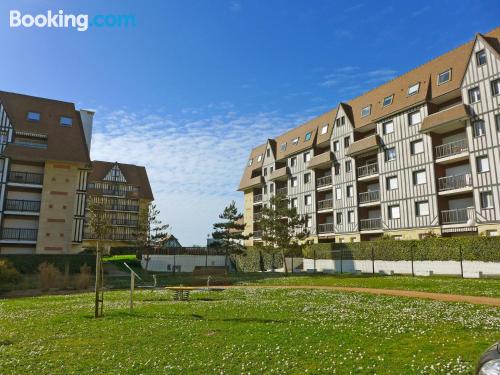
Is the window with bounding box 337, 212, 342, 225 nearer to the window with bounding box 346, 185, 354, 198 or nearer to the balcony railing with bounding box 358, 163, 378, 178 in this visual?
the window with bounding box 346, 185, 354, 198

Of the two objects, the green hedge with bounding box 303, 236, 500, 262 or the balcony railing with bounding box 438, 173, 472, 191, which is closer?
the green hedge with bounding box 303, 236, 500, 262

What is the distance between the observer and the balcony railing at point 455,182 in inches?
1339

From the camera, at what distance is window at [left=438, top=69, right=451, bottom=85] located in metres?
37.0

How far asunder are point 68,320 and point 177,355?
683cm

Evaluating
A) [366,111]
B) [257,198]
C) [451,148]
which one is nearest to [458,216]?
[451,148]

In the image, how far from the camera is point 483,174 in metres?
32.3

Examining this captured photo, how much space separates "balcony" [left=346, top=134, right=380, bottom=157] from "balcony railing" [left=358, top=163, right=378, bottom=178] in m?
1.65

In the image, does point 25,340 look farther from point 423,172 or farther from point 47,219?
point 47,219

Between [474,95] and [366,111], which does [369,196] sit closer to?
[366,111]

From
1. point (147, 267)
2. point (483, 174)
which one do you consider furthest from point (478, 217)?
point (147, 267)

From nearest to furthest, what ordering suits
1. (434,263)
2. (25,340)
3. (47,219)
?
1. (25,340)
2. (434,263)
3. (47,219)

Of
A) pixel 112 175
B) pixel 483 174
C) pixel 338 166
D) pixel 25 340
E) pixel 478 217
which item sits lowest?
pixel 25 340

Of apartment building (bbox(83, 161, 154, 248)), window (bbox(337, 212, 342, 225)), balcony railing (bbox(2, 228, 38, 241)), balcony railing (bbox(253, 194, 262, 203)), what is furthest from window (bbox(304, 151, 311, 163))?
balcony railing (bbox(2, 228, 38, 241))

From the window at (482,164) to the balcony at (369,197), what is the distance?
11664 millimetres
